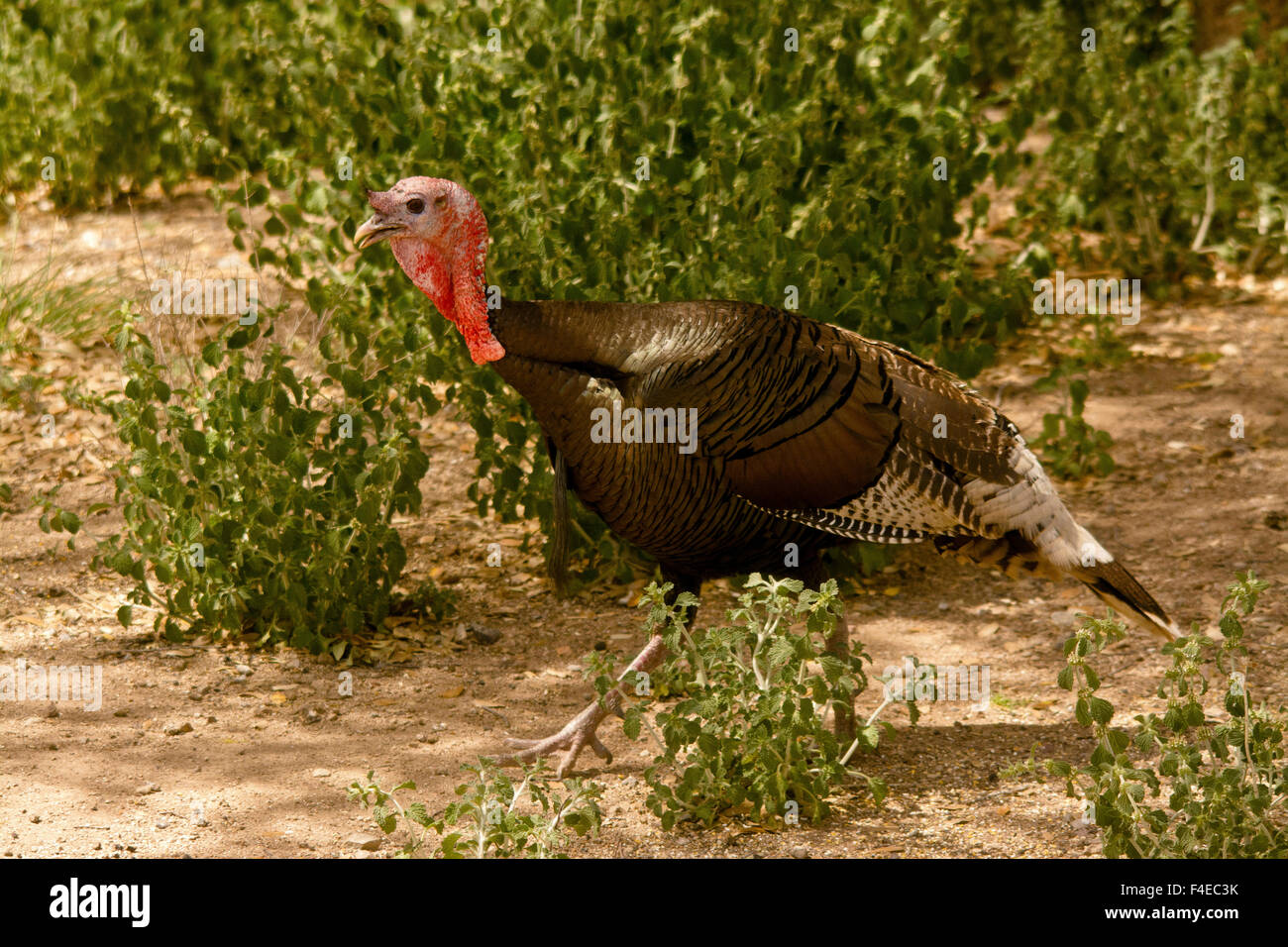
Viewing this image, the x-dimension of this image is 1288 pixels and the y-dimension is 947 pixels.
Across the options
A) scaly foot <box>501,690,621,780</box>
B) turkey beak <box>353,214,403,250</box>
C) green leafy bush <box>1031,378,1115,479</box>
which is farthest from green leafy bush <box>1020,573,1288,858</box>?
green leafy bush <box>1031,378,1115,479</box>

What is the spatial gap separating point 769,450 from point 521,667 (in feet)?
4.54

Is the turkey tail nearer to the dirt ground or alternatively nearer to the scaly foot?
the dirt ground

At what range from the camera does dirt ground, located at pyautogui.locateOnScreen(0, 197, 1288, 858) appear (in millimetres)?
4223

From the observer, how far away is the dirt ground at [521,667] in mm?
4223

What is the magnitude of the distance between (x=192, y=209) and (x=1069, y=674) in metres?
6.34

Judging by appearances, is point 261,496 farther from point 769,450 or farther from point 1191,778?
point 1191,778

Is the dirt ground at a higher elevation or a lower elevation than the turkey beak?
lower

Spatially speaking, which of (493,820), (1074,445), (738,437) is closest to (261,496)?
(738,437)

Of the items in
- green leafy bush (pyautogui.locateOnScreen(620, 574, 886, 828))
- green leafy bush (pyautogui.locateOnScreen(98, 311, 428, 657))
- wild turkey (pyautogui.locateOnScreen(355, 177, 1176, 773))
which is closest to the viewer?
green leafy bush (pyautogui.locateOnScreen(620, 574, 886, 828))

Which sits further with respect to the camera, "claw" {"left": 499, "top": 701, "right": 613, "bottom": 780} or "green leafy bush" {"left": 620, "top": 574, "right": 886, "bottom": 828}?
"claw" {"left": 499, "top": 701, "right": 613, "bottom": 780}

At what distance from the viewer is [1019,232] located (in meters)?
8.62

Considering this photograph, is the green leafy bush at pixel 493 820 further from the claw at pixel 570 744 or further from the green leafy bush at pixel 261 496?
the green leafy bush at pixel 261 496

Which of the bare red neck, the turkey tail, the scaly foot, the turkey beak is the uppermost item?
the turkey beak

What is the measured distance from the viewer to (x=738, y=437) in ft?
14.8
